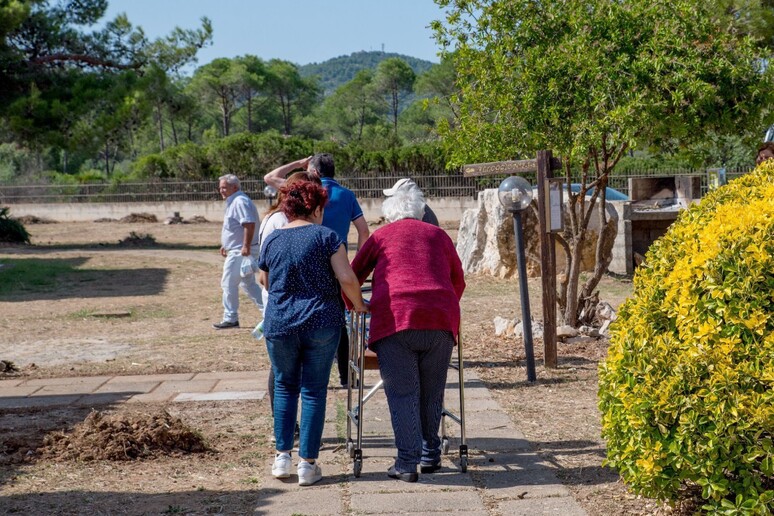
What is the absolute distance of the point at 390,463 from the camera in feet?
19.7

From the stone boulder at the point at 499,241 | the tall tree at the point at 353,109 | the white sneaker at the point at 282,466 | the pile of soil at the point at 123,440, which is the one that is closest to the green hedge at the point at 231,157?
the stone boulder at the point at 499,241

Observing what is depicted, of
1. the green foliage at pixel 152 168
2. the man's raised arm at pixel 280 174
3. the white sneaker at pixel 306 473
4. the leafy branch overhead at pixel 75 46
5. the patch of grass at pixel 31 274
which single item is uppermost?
the leafy branch overhead at pixel 75 46

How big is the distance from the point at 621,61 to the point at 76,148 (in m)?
19.9

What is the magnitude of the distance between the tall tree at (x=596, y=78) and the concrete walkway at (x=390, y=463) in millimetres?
2768

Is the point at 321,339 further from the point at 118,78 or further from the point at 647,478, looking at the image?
the point at 118,78

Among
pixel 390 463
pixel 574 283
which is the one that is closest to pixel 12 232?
pixel 574 283

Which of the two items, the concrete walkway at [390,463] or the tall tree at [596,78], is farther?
the tall tree at [596,78]

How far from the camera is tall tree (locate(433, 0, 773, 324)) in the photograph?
9.63 metres

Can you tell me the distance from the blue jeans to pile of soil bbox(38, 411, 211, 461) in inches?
37.4

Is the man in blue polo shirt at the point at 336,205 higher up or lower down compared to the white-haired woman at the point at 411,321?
higher up

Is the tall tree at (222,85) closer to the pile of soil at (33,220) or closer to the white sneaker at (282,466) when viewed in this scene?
the pile of soil at (33,220)

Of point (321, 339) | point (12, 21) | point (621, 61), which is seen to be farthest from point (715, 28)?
point (12, 21)

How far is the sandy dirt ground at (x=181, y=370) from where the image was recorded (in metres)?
5.53

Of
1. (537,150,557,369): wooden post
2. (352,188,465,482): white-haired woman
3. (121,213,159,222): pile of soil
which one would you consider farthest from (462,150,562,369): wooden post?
(121,213,159,222): pile of soil
